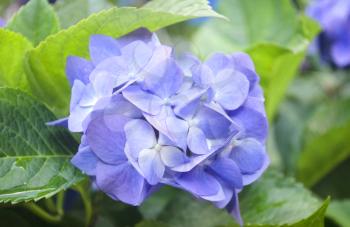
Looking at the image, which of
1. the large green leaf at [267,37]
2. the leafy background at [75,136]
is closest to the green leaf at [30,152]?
the leafy background at [75,136]

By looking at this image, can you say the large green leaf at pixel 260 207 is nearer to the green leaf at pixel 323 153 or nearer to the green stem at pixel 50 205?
the green stem at pixel 50 205

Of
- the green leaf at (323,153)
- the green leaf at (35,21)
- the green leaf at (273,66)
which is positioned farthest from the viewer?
the green leaf at (323,153)

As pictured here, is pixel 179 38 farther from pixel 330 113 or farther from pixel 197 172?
pixel 197 172

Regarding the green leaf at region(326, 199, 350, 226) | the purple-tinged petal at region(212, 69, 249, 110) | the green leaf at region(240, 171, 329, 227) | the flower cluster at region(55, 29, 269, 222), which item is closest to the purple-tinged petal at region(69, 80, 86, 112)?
the flower cluster at region(55, 29, 269, 222)

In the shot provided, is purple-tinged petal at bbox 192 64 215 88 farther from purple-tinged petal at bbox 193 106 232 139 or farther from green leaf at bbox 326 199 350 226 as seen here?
green leaf at bbox 326 199 350 226

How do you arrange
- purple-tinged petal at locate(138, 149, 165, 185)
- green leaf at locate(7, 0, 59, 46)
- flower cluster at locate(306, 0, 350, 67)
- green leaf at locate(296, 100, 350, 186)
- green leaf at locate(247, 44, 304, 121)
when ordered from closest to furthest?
purple-tinged petal at locate(138, 149, 165, 185) → green leaf at locate(7, 0, 59, 46) → green leaf at locate(247, 44, 304, 121) → green leaf at locate(296, 100, 350, 186) → flower cluster at locate(306, 0, 350, 67)

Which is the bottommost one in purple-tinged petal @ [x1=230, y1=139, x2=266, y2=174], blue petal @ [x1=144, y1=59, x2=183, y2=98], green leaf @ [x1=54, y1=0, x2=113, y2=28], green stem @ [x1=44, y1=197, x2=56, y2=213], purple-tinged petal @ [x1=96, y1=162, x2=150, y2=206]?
green stem @ [x1=44, y1=197, x2=56, y2=213]

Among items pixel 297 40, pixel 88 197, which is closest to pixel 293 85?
pixel 297 40
